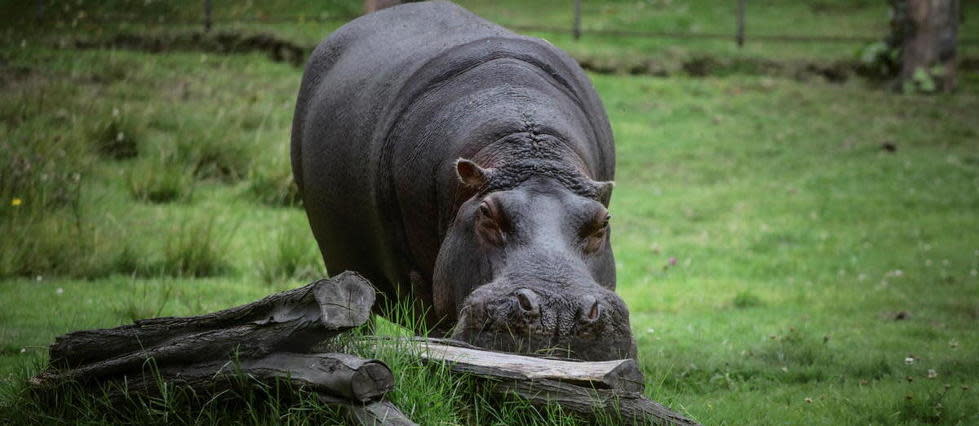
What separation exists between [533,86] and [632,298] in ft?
11.9

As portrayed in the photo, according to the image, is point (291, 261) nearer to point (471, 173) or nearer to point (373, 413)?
point (471, 173)

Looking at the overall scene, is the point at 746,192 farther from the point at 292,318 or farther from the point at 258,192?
the point at 292,318

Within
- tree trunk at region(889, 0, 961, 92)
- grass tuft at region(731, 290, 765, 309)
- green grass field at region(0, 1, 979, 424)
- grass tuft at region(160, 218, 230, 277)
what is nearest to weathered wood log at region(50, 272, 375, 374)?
green grass field at region(0, 1, 979, 424)

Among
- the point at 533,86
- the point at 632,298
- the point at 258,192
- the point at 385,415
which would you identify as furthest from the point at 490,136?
the point at 258,192

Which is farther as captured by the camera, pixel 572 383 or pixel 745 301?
pixel 745 301

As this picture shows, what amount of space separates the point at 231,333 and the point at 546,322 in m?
0.89

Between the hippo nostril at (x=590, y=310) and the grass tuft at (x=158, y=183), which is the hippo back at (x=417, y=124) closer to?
the hippo nostril at (x=590, y=310)

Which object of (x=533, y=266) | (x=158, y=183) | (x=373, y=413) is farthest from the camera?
(x=158, y=183)

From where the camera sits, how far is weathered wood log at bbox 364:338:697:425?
3104 mm

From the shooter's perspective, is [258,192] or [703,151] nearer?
[258,192]

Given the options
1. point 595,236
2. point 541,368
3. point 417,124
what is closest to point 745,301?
point 417,124

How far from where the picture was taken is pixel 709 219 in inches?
426

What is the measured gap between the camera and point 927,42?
16.5 m

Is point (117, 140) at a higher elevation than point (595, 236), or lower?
lower
